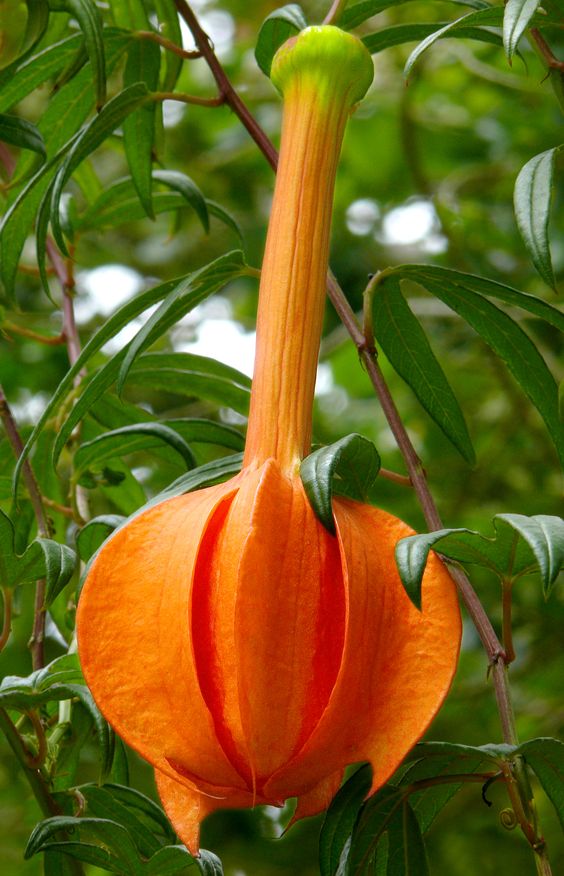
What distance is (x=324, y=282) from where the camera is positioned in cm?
57

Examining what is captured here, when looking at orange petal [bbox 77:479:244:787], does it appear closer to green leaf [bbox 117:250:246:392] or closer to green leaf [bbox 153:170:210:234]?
green leaf [bbox 117:250:246:392]

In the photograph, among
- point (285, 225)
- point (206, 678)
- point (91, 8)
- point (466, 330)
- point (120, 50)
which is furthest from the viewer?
point (466, 330)

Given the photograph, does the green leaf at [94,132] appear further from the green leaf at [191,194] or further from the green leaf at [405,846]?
the green leaf at [405,846]

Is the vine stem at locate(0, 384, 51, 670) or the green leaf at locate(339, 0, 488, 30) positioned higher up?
the green leaf at locate(339, 0, 488, 30)

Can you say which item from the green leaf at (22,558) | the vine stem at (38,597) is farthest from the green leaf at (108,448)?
the green leaf at (22,558)

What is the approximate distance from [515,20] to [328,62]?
0.10m

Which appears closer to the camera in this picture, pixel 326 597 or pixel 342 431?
pixel 326 597

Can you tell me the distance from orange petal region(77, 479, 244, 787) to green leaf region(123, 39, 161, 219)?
0.41 meters

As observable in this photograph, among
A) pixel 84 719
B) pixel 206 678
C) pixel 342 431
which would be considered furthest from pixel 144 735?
pixel 342 431

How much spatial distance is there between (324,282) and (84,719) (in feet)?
1.11

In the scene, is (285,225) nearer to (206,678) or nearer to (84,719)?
(206,678)

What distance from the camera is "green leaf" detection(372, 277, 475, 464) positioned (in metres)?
0.71

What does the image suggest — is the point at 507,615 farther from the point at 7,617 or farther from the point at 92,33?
the point at 92,33

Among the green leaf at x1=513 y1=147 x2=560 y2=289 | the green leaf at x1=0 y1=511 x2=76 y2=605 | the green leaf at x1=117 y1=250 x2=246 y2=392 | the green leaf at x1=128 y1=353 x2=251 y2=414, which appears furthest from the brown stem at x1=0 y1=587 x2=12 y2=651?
the green leaf at x1=513 y1=147 x2=560 y2=289
